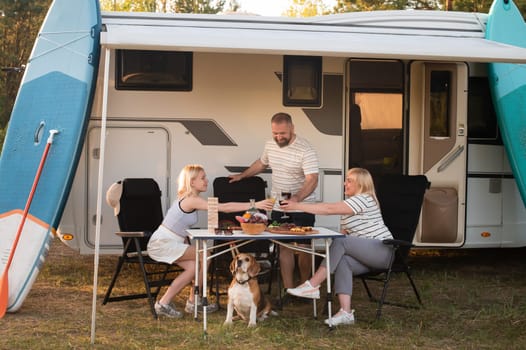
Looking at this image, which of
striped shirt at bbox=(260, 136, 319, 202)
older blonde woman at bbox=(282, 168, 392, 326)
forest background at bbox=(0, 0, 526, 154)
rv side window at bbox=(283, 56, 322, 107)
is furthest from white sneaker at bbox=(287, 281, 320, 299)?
forest background at bbox=(0, 0, 526, 154)

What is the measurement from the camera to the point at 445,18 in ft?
22.6

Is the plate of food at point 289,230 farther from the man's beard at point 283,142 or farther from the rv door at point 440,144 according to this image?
the rv door at point 440,144

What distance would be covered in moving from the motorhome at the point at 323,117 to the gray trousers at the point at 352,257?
4.45 feet

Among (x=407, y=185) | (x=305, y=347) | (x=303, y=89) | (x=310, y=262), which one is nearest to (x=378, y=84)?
(x=303, y=89)

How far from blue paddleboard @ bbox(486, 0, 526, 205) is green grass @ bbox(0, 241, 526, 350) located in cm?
114

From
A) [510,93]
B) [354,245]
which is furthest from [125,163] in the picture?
[510,93]

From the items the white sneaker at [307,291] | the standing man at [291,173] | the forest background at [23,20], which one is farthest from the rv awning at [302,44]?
the forest background at [23,20]

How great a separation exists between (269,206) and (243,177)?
1.45 m

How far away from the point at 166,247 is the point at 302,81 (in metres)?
2.08

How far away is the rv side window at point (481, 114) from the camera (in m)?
7.15

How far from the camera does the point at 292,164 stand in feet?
19.8

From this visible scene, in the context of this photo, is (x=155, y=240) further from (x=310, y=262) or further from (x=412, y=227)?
(x=412, y=227)

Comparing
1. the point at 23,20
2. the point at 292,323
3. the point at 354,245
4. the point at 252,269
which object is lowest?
the point at 292,323

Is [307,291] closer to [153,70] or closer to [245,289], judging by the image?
[245,289]
